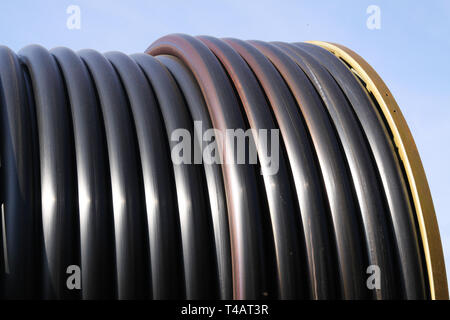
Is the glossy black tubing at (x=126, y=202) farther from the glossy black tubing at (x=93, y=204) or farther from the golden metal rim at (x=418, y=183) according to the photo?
the golden metal rim at (x=418, y=183)

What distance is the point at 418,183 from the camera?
296 cm

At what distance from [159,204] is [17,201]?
2.24 ft

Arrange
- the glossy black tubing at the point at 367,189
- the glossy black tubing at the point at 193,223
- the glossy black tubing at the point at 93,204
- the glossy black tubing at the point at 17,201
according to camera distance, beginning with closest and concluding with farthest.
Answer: the glossy black tubing at the point at 17,201 < the glossy black tubing at the point at 93,204 < the glossy black tubing at the point at 193,223 < the glossy black tubing at the point at 367,189

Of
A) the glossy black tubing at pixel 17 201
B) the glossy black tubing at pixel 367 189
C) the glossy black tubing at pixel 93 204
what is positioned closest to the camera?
the glossy black tubing at pixel 17 201

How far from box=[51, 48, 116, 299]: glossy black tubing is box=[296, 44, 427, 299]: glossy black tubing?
1.53m

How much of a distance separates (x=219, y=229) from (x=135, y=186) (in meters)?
0.49

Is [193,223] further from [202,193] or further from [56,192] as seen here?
[56,192]

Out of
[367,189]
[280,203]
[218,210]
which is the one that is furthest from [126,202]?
[367,189]

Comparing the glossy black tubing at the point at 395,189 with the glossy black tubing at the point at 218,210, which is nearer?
the glossy black tubing at the point at 218,210

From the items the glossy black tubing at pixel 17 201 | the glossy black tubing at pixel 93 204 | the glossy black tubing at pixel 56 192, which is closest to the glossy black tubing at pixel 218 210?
the glossy black tubing at pixel 93 204

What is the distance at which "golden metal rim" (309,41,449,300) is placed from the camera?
2.85 meters

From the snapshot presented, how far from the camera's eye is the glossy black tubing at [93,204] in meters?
2.54

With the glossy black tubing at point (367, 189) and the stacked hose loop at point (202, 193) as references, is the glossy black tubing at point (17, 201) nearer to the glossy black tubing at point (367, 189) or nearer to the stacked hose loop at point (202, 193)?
the stacked hose loop at point (202, 193)

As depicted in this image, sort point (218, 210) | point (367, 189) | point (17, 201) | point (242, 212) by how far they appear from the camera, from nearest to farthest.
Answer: point (17, 201), point (242, 212), point (218, 210), point (367, 189)
